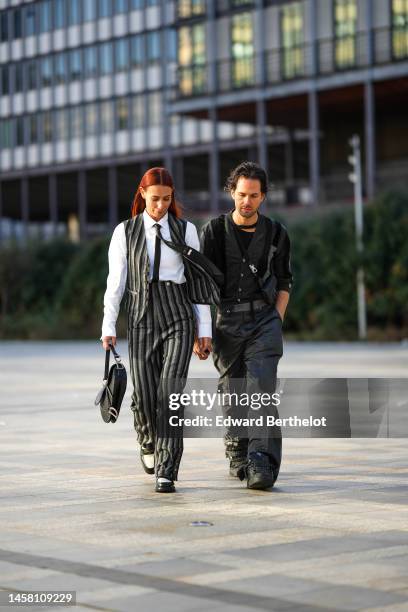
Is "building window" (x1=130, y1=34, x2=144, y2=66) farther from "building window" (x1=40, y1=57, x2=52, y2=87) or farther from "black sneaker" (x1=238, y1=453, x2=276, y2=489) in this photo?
"black sneaker" (x1=238, y1=453, x2=276, y2=489)

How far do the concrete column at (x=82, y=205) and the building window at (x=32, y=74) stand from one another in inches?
263

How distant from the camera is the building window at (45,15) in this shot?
75625mm

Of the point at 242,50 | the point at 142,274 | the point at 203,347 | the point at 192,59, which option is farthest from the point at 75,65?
the point at 203,347

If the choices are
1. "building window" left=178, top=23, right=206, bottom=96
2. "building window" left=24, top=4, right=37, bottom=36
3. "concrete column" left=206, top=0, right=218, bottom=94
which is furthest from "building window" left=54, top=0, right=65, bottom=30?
"concrete column" left=206, top=0, right=218, bottom=94

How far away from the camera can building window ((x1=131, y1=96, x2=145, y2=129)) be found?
70.2 m

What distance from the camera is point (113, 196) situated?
2785 inches

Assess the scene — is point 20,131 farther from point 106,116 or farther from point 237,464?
point 237,464

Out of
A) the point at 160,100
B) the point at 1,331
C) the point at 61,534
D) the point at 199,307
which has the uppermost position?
the point at 160,100

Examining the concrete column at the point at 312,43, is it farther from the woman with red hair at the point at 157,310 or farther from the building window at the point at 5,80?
the woman with red hair at the point at 157,310

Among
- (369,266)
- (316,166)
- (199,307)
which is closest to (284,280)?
(199,307)

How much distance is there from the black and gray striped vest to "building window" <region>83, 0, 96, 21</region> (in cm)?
6530

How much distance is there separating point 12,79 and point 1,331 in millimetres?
25428

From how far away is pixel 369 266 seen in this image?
4538 cm

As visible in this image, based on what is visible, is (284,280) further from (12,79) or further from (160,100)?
(12,79)
